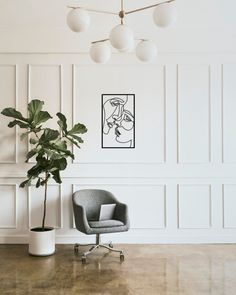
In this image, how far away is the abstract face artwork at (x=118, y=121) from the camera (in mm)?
5230

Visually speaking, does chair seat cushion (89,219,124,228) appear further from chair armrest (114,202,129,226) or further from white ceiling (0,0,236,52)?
white ceiling (0,0,236,52)

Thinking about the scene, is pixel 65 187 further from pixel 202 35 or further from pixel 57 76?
pixel 202 35

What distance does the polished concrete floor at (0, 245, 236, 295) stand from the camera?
137 inches

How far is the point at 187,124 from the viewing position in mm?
5262

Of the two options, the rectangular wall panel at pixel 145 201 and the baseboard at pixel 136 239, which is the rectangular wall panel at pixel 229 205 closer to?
the baseboard at pixel 136 239

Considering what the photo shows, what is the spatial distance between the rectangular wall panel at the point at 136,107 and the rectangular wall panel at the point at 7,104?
3.02 feet

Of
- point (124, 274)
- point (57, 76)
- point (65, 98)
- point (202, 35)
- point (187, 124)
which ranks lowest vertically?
point (124, 274)

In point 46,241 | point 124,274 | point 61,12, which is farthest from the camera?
point 61,12

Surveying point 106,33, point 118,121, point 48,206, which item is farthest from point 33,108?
point 106,33

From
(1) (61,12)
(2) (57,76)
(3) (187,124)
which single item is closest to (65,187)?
(2) (57,76)

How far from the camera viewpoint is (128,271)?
4016 millimetres

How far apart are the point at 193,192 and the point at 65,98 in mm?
2381

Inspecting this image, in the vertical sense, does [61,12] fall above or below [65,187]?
above

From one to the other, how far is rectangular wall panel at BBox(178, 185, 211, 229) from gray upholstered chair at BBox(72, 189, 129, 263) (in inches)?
41.0
